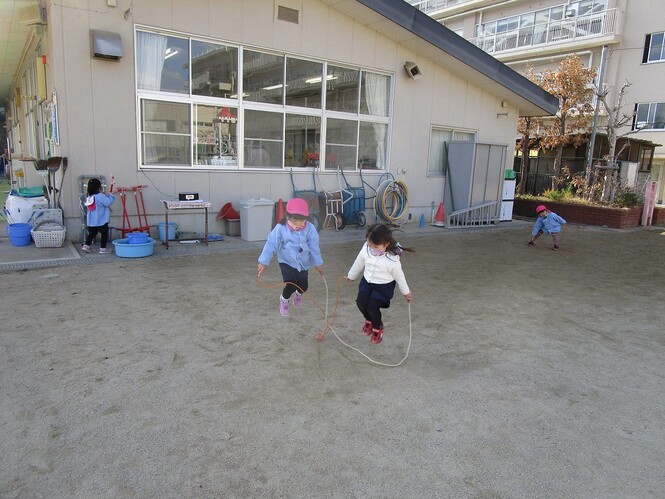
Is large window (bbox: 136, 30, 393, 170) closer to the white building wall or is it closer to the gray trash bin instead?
the white building wall

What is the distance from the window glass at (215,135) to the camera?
8.62 meters

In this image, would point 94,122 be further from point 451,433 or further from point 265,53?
point 451,433

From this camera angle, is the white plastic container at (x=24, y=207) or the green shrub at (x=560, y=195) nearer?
the white plastic container at (x=24, y=207)

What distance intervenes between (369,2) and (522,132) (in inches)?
390

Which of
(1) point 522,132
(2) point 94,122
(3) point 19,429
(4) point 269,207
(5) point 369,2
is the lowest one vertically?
(3) point 19,429

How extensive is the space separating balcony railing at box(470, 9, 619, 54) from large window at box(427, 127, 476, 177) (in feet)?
45.5

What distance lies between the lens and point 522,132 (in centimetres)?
1697

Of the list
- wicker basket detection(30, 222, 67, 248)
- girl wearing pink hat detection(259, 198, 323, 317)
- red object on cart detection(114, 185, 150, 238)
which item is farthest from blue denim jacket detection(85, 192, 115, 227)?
girl wearing pink hat detection(259, 198, 323, 317)

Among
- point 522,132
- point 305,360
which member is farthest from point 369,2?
point 522,132

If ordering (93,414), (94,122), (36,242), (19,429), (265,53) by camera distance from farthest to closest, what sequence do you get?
1. (265,53)
2. (94,122)
3. (36,242)
4. (93,414)
5. (19,429)

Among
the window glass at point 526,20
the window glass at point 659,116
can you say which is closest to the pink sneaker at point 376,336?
the window glass at point 659,116

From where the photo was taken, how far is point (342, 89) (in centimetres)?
1055

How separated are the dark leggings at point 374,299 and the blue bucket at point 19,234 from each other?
5.98 m

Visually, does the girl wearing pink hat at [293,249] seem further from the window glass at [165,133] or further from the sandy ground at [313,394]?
the window glass at [165,133]
